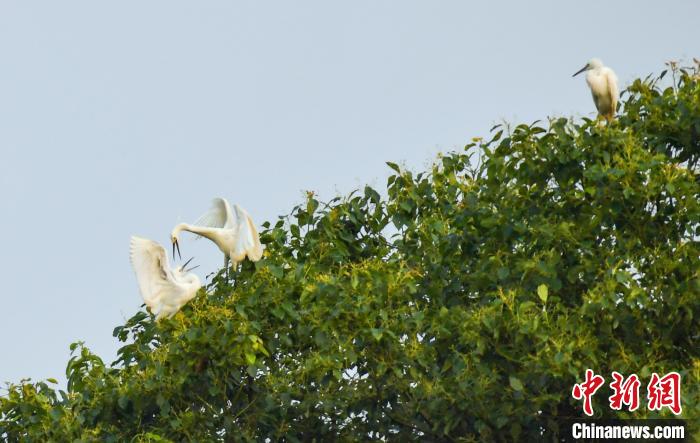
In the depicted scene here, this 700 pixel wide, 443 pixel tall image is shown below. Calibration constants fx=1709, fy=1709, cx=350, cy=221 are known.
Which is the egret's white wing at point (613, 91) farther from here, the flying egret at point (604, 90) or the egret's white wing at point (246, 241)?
the egret's white wing at point (246, 241)

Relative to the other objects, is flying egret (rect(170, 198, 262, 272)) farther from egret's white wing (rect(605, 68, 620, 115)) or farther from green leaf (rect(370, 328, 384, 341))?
egret's white wing (rect(605, 68, 620, 115))

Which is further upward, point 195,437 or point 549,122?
point 549,122

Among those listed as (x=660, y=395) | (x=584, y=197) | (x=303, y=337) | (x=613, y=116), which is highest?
(x=613, y=116)

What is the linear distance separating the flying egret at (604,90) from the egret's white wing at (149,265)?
10.4ft

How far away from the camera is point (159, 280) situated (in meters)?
11.8

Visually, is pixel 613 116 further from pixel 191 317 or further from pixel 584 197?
pixel 191 317

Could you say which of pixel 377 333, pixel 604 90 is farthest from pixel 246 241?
pixel 604 90

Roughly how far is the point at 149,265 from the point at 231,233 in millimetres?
619

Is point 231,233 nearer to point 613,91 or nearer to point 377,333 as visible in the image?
point 377,333

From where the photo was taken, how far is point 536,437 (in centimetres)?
1052

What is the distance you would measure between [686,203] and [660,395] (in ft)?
5.18

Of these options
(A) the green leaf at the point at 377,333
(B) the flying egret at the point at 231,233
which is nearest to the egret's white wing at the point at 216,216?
(B) the flying egret at the point at 231,233

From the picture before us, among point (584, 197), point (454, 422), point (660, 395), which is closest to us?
point (660, 395)

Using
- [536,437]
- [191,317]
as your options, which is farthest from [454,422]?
[191,317]
